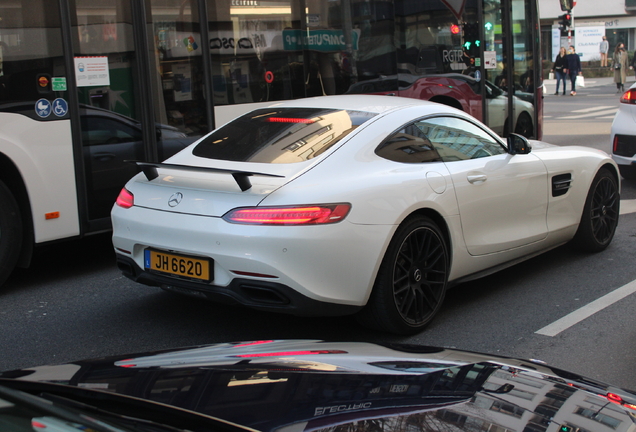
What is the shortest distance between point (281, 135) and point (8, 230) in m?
2.32

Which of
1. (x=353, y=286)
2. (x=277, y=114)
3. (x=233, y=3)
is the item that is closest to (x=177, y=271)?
(x=353, y=286)

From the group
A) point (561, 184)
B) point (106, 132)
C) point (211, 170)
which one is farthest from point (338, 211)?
point (106, 132)

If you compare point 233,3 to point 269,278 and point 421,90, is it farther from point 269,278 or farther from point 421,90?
point 269,278

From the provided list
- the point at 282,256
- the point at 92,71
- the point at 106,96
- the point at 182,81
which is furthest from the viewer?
the point at 182,81

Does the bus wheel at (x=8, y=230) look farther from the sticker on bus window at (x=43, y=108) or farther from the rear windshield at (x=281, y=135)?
the rear windshield at (x=281, y=135)

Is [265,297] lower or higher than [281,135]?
lower

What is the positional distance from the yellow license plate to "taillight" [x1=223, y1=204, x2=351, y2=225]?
0.31 metres

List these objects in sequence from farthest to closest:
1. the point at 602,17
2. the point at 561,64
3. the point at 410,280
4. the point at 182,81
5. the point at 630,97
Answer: the point at 602,17
the point at 561,64
the point at 630,97
the point at 182,81
the point at 410,280

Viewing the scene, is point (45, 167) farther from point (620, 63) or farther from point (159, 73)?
point (620, 63)

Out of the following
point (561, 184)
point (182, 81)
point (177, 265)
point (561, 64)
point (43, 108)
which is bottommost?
point (177, 265)

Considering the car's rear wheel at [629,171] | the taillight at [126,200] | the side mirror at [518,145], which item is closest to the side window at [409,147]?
the side mirror at [518,145]

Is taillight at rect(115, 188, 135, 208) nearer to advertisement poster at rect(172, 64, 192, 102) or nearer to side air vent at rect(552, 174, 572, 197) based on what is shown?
advertisement poster at rect(172, 64, 192, 102)

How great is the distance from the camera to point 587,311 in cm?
500

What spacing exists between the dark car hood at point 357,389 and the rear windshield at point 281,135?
222 centimetres
